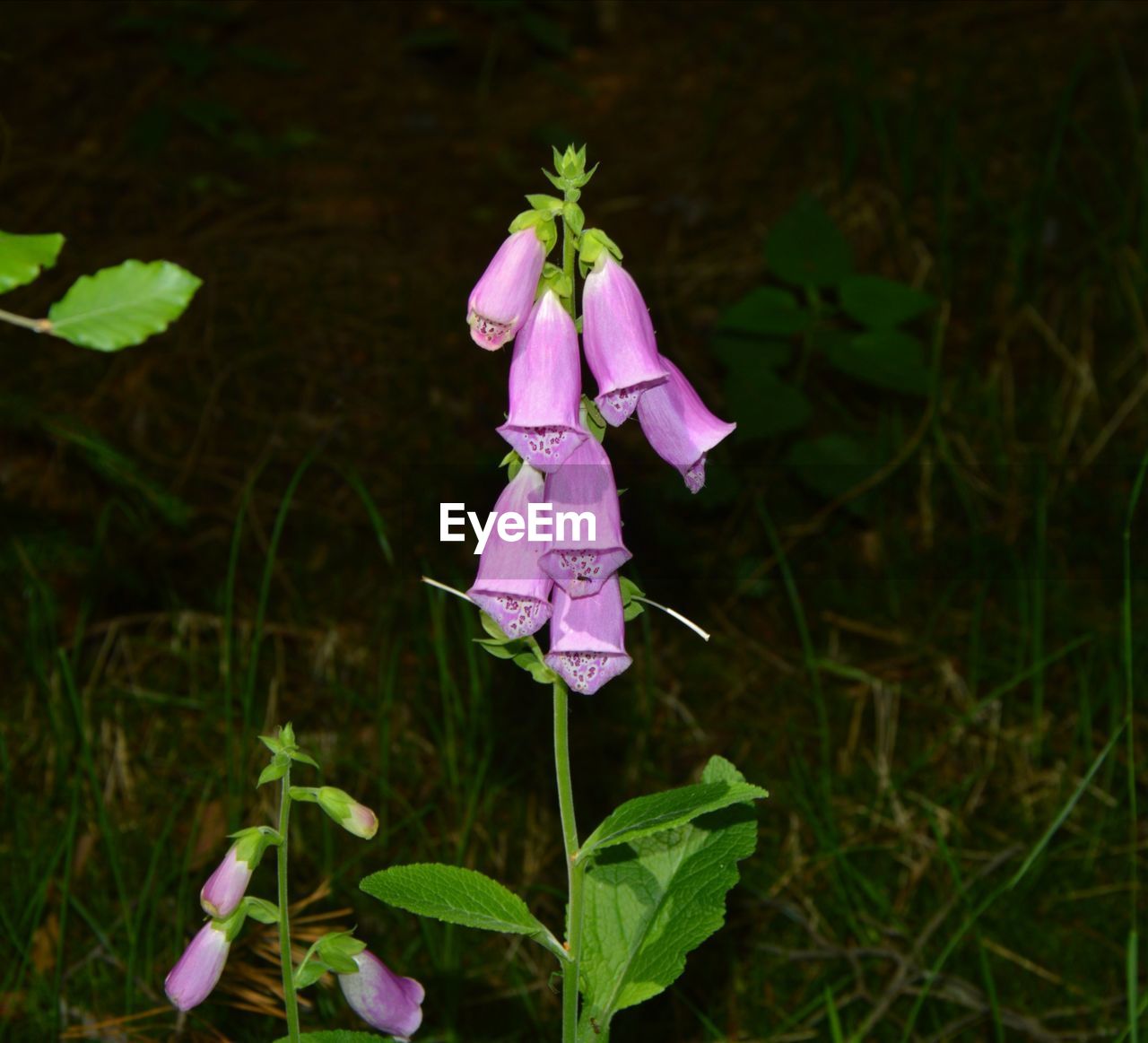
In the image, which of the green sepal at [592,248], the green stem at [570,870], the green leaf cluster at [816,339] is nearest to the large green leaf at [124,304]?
the green sepal at [592,248]

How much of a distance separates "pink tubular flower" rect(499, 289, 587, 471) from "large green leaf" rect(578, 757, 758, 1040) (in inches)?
15.9

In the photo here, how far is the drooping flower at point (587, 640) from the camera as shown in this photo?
1408 mm

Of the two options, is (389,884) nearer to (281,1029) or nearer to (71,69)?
(281,1029)

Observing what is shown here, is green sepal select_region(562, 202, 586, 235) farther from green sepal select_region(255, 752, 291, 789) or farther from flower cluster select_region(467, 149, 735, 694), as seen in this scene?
green sepal select_region(255, 752, 291, 789)

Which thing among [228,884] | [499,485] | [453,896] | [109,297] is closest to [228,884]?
[228,884]

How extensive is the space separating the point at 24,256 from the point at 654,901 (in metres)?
1.02

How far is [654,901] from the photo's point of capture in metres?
1.68

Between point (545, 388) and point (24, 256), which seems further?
point (545, 388)

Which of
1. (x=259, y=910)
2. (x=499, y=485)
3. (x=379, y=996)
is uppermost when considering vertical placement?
(x=499, y=485)

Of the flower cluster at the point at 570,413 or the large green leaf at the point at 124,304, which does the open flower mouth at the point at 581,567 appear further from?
the large green leaf at the point at 124,304

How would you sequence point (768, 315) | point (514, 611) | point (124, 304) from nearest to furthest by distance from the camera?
point (124, 304), point (514, 611), point (768, 315)

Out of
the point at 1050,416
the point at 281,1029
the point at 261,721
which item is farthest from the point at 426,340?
the point at 281,1029


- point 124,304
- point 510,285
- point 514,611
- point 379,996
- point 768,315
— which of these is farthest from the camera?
point 768,315

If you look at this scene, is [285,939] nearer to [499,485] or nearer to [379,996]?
[379,996]
